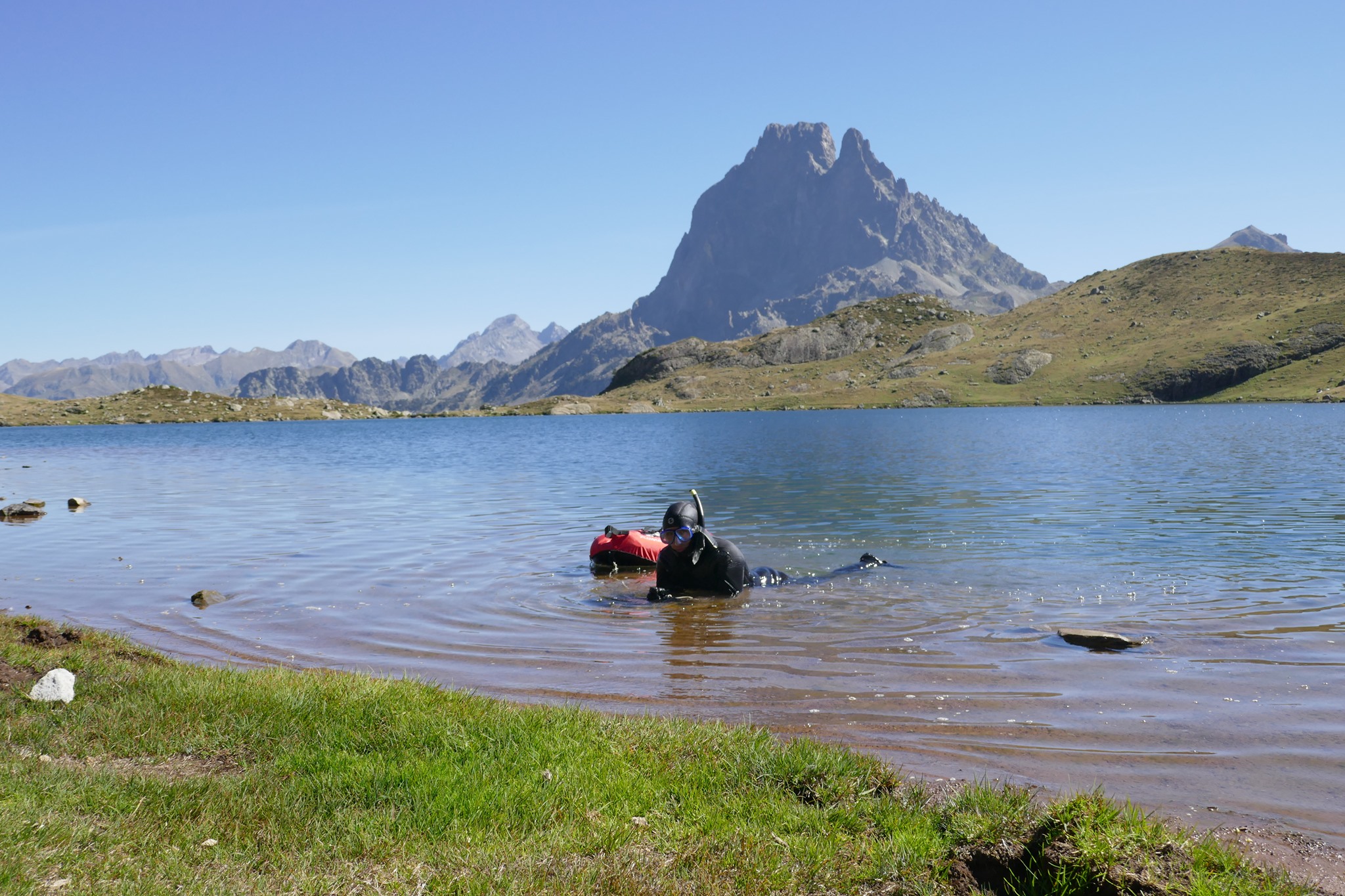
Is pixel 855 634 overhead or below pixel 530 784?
below

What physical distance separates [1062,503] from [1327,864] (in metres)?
30.4

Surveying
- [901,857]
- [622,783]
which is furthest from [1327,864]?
[622,783]

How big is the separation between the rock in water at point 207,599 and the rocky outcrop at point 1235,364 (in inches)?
8099

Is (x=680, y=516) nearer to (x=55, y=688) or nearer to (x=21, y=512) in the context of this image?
(x=55, y=688)

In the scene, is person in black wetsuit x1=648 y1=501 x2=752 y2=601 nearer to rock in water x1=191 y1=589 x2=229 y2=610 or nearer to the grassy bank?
rock in water x1=191 y1=589 x2=229 y2=610

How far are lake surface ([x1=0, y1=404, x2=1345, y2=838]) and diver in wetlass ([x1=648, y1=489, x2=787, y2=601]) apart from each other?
499 millimetres

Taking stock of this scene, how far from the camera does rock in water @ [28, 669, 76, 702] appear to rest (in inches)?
371

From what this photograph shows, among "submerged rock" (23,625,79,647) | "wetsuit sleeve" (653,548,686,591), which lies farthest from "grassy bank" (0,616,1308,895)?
"wetsuit sleeve" (653,548,686,591)

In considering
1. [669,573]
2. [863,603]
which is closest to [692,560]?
[669,573]

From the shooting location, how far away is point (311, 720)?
8.86 metres

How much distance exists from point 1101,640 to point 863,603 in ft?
17.6

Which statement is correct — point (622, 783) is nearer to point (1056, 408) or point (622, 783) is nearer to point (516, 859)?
point (516, 859)

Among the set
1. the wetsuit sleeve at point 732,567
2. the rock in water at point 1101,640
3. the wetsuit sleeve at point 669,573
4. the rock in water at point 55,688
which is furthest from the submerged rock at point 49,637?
the rock in water at point 1101,640

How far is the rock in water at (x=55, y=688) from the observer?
9421mm
